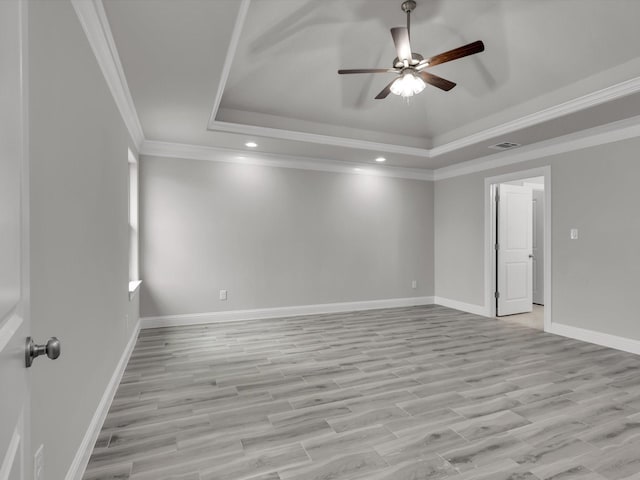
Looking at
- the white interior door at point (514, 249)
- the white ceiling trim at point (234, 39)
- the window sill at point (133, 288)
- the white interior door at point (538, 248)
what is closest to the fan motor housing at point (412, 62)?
the white ceiling trim at point (234, 39)

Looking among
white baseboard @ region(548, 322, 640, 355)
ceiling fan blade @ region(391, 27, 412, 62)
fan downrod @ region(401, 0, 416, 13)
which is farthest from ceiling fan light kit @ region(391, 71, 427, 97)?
white baseboard @ region(548, 322, 640, 355)

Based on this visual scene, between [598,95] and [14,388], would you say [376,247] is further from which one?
[14,388]

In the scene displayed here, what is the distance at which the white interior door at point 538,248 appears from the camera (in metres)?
6.82

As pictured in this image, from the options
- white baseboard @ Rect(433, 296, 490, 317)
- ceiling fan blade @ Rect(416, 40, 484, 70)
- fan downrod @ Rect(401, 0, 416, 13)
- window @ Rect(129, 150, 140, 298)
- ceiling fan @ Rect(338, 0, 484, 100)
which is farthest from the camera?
white baseboard @ Rect(433, 296, 490, 317)

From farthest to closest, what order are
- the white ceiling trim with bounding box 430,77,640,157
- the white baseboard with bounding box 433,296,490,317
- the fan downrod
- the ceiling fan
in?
the white baseboard with bounding box 433,296,490,317 → the white ceiling trim with bounding box 430,77,640,157 → the fan downrod → the ceiling fan

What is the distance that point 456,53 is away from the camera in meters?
2.57

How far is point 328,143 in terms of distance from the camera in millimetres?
4801

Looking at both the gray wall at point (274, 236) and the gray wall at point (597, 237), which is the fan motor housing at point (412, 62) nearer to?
the gray wall at point (597, 237)

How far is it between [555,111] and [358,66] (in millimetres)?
2076

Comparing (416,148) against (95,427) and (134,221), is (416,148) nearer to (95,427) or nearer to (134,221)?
(134,221)

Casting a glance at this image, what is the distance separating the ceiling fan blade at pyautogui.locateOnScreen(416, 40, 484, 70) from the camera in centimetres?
245

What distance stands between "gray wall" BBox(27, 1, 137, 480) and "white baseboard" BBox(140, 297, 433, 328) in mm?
2275

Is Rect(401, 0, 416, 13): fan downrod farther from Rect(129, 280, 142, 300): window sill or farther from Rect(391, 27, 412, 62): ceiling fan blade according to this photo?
Rect(129, 280, 142, 300): window sill

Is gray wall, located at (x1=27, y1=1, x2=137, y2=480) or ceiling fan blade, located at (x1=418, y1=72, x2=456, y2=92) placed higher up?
ceiling fan blade, located at (x1=418, y1=72, x2=456, y2=92)
